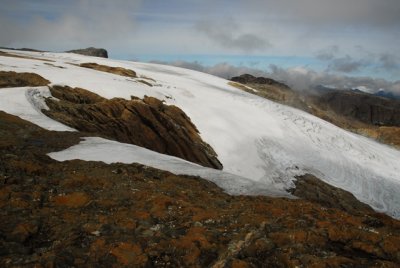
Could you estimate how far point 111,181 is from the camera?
11.7m

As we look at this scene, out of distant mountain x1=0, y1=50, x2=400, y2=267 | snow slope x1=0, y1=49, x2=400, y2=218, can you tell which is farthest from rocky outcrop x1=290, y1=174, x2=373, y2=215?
distant mountain x1=0, y1=50, x2=400, y2=267

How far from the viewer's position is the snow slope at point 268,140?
33.2 metres

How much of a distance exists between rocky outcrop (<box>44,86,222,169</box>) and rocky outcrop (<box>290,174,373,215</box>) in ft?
24.8

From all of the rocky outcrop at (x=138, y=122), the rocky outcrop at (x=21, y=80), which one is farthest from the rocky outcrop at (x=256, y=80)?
the rocky outcrop at (x=21, y=80)

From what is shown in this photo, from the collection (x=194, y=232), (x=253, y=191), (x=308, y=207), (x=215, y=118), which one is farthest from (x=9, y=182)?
(x=215, y=118)

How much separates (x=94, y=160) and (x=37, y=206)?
4.86 metres

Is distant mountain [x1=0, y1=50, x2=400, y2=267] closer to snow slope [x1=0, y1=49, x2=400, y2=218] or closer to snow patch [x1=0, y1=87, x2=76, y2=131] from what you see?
snow patch [x1=0, y1=87, x2=76, y2=131]

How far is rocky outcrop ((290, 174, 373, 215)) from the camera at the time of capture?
2980cm

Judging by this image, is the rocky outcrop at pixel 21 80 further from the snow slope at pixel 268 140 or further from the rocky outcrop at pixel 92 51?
the rocky outcrop at pixel 92 51

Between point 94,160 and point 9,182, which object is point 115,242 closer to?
point 9,182

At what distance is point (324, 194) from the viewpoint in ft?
102

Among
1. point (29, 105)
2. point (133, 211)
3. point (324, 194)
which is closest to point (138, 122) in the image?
point (29, 105)

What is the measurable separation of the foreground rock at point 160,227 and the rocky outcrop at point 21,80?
19.7 meters

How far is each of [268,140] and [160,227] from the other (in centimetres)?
3091
